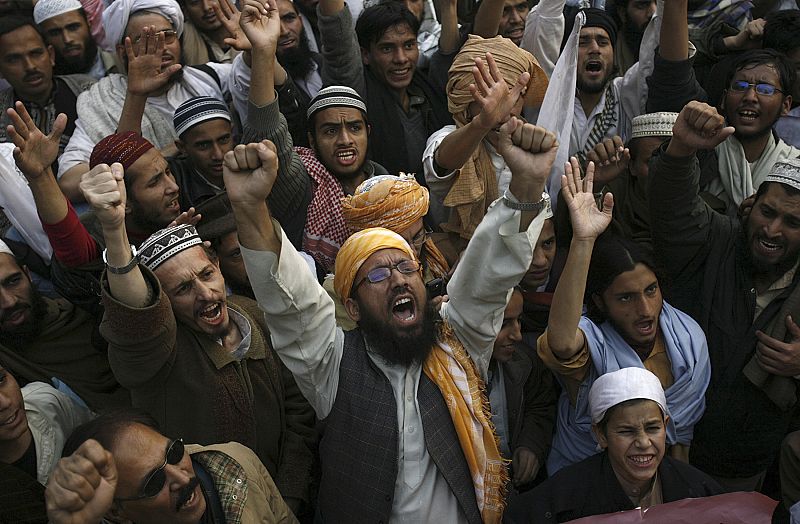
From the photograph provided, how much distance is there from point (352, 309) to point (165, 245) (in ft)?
2.52

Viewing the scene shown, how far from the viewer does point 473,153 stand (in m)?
3.96

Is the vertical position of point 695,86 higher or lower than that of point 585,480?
higher

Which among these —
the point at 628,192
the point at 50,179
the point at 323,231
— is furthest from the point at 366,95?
the point at 50,179

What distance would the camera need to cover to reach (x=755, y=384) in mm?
3629

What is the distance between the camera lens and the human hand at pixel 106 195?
2932mm

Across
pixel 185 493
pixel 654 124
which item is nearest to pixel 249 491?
pixel 185 493

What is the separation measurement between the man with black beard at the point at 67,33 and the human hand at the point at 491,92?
2.57m

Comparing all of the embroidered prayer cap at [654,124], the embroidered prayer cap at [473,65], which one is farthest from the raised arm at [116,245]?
the embroidered prayer cap at [654,124]

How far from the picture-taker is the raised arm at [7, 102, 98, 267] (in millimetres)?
3340

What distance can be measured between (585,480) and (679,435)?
691 millimetres

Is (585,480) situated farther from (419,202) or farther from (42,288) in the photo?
(42,288)

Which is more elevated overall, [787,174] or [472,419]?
[787,174]

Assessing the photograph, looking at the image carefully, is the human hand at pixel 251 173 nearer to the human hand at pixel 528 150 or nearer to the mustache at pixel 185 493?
the human hand at pixel 528 150

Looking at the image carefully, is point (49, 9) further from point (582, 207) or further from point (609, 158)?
point (582, 207)
